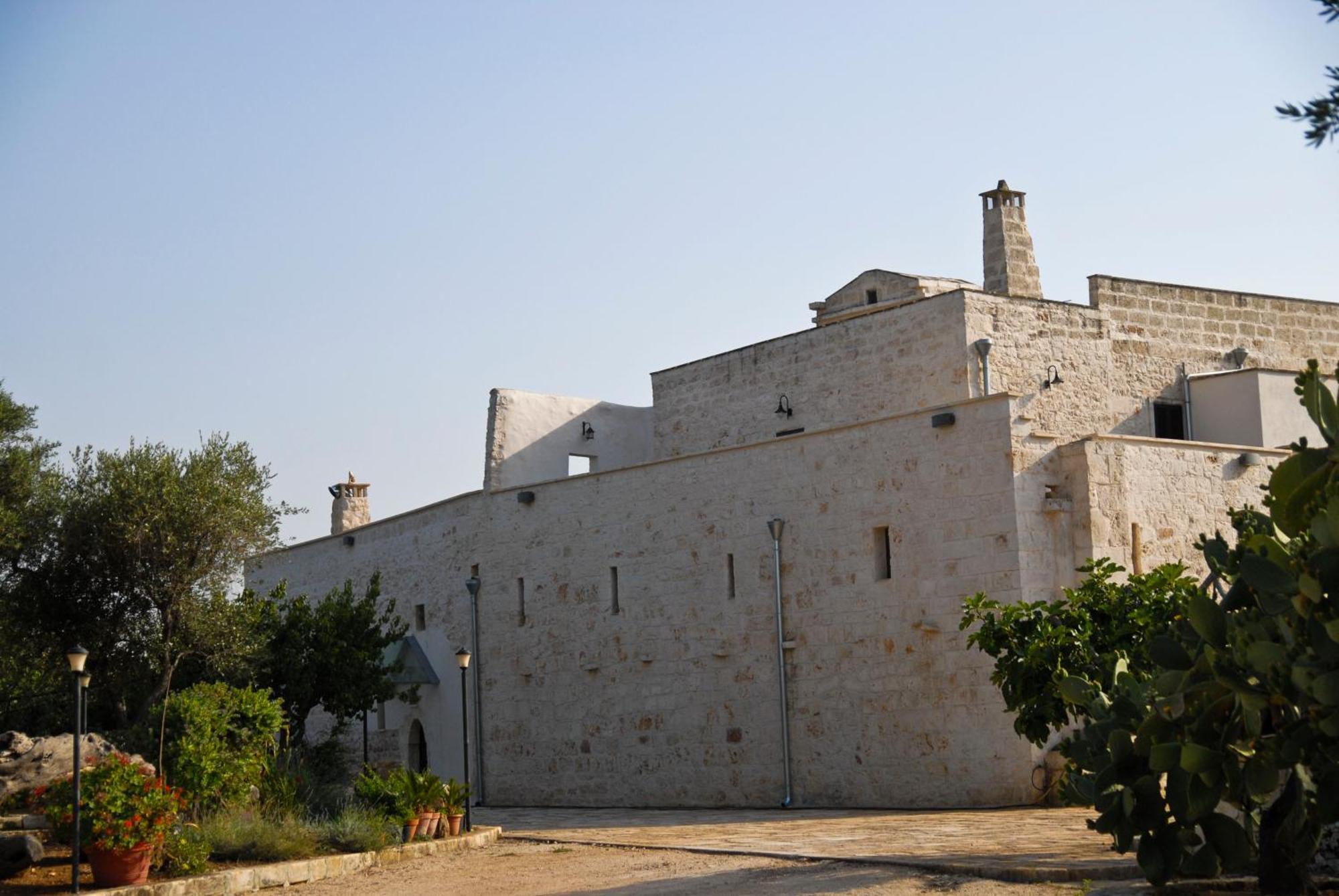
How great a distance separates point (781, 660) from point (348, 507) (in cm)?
1475

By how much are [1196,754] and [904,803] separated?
11.5 m

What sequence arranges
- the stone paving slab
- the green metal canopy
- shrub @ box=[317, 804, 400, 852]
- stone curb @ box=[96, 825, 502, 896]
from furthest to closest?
the green metal canopy, shrub @ box=[317, 804, 400, 852], stone curb @ box=[96, 825, 502, 896], the stone paving slab

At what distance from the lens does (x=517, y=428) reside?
89.3 ft

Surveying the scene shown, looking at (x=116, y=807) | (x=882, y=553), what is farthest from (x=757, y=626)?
(x=116, y=807)

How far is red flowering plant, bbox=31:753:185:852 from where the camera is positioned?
1322cm

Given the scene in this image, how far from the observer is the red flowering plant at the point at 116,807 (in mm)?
13219

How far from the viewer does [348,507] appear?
3284 centimetres

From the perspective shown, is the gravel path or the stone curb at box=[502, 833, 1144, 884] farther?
the gravel path

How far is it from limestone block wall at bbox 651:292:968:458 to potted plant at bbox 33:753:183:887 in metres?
11.9

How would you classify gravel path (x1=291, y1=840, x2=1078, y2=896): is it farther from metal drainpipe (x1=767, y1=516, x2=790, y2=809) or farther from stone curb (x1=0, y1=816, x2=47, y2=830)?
metal drainpipe (x1=767, y1=516, x2=790, y2=809)

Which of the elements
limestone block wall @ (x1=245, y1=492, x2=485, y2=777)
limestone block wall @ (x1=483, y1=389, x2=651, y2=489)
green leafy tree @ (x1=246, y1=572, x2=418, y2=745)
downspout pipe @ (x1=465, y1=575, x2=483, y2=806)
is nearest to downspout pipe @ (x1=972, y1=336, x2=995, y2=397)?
limestone block wall @ (x1=483, y1=389, x2=651, y2=489)

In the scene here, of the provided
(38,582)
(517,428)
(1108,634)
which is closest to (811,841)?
(1108,634)

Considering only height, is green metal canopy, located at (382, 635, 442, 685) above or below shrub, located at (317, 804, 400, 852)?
above

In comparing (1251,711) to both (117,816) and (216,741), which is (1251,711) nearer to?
(117,816)
